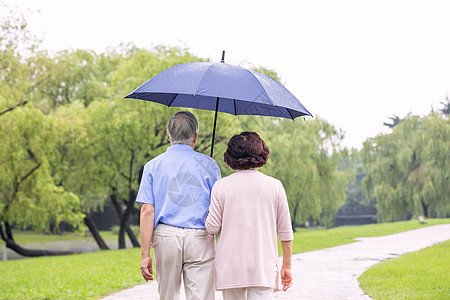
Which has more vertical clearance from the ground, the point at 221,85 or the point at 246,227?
the point at 221,85

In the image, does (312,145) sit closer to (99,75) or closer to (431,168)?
(431,168)

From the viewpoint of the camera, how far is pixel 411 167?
29266 millimetres

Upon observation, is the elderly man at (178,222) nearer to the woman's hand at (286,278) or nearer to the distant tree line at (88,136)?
the woman's hand at (286,278)

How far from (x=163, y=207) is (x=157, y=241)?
8.0 inches

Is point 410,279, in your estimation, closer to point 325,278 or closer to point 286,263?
point 325,278

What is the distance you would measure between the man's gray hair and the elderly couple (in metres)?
0.12

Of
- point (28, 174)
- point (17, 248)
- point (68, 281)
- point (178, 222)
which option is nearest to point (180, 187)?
point (178, 222)

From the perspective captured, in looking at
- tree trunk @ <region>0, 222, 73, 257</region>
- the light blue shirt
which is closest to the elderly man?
the light blue shirt

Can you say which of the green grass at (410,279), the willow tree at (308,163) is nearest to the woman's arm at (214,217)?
the green grass at (410,279)

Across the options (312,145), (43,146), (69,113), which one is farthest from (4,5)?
(312,145)

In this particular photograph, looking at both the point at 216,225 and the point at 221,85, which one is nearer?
the point at 216,225

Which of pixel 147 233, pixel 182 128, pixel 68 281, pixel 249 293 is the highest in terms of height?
pixel 182 128

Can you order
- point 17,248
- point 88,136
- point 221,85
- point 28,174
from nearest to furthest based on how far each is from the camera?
point 221,85 < point 28,174 < point 17,248 < point 88,136

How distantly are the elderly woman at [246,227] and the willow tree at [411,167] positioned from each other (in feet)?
86.9
